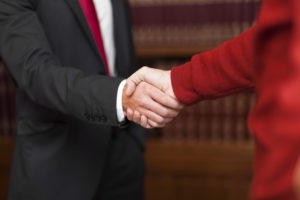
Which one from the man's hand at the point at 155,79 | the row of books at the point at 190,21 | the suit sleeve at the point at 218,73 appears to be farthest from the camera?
the row of books at the point at 190,21

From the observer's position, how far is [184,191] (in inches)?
78.2

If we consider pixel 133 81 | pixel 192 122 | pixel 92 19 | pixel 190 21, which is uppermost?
pixel 92 19

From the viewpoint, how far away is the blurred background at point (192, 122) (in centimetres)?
177

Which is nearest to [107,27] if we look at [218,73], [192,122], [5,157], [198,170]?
[218,73]

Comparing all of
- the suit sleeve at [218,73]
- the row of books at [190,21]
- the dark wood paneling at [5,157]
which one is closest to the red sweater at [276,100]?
the suit sleeve at [218,73]

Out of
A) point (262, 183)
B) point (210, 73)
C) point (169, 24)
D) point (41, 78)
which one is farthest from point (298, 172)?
point (169, 24)

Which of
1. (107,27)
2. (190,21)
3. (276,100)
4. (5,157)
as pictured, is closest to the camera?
(276,100)

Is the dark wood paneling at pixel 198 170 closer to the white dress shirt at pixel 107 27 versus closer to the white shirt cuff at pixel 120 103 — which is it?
the white dress shirt at pixel 107 27

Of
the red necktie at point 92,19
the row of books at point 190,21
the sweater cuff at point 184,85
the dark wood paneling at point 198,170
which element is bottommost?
the dark wood paneling at point 198,170

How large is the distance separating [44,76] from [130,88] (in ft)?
0.71

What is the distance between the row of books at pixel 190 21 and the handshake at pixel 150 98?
0.89 meters

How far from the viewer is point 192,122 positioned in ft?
6.39

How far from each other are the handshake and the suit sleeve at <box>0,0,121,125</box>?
4 cm

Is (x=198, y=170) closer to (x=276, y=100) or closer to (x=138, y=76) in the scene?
(x=138, y=76)
